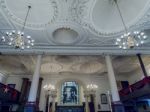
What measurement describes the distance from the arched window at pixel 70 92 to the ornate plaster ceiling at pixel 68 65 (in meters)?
1.81

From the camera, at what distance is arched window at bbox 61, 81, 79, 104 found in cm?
1571

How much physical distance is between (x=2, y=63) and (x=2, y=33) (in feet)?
17.8

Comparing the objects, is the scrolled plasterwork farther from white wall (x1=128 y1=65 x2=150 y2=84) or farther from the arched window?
white wall (x1=128 y1=65 x2=150 y2=84)

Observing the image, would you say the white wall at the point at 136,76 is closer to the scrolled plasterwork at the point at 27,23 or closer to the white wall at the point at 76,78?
the white wall at the point at 76,78

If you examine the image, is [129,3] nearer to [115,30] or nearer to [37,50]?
[115,30]

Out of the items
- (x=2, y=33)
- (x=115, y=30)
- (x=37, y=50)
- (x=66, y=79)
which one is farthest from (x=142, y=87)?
(x=2, y=33)

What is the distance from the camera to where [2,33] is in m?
9.03

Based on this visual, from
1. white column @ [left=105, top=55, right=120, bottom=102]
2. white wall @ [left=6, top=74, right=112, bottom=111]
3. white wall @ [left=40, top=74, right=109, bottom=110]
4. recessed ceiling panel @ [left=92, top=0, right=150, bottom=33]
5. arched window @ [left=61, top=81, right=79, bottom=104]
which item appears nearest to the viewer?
recessed ceiling panel @ [left=92, top=0, right=150, bottom=33]

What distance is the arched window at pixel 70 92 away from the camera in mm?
15711

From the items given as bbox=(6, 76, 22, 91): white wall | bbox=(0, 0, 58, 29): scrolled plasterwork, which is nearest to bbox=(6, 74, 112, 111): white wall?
bbox=(6, 76, 22, 91): white wall

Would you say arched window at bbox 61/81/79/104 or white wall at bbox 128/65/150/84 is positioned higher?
white wall at bbox 128/65/150/84

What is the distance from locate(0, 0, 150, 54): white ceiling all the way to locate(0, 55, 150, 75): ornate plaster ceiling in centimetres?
157

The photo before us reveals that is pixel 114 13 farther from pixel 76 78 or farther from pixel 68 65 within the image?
pixel 76 78

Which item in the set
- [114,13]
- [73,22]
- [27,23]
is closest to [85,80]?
[73,22]
